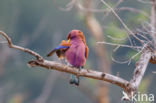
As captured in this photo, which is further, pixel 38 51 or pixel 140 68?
pixel 38 51

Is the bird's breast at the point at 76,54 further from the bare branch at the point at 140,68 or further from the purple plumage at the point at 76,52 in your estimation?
the bare branch at the point at 140,68

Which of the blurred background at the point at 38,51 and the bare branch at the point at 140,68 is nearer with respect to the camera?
the bare branch at the point at 140,68

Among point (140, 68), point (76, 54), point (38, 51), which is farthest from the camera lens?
point (38, 51)

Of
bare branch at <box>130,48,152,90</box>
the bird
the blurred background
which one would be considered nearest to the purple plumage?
the bird

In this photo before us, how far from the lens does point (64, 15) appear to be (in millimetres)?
6535

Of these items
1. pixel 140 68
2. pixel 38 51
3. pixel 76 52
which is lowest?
pixel 140 68

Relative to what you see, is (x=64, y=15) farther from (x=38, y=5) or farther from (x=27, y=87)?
(x=27, y=87)

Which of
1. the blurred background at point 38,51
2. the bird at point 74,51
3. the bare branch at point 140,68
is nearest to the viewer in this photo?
the bare branch at point 140,68

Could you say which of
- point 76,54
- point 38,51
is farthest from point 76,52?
point 38,51

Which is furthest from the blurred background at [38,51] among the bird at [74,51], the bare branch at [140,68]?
the bare branch at [140,68]

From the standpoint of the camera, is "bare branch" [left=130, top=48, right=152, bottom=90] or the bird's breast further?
the bird's breast

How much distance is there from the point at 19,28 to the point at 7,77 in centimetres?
109

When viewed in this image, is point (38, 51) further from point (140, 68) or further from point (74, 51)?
point (140, 68)

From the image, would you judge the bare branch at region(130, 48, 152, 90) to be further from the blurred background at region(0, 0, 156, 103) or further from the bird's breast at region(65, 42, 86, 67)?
the blurred background at region(0, 0, 156, 103)
